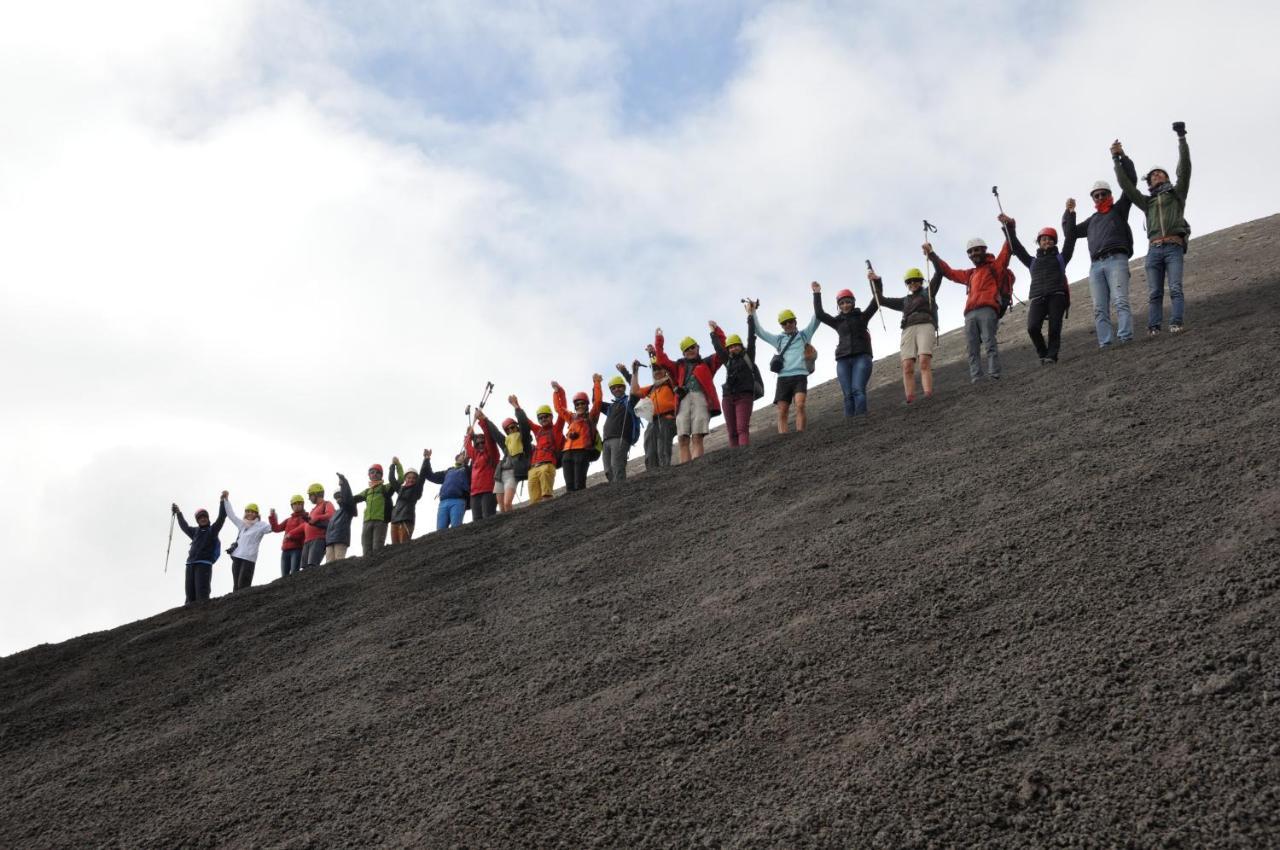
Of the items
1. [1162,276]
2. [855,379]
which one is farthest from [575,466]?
[1162,276]

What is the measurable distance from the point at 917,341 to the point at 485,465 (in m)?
6.29

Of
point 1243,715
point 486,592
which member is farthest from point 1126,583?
point 486,592

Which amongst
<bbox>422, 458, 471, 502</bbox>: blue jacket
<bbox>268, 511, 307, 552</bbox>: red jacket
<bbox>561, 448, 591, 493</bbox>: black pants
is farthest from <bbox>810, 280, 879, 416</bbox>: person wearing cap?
<bbox>268, 511, 307, 552</bbox>: red jacket

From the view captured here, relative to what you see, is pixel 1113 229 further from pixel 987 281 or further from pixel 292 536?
pixel 292 536

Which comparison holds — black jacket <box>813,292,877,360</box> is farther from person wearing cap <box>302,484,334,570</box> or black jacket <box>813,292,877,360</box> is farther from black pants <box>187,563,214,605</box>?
black pants <box>187,563,214,605</box>

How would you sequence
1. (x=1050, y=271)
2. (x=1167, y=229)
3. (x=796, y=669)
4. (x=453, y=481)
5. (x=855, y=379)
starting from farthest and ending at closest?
(x=453, y=481), (x=855, y=379), (x=1050, y=271), (x=1167, y=229), (x=796, y=669)

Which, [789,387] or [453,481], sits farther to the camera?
[453,481]

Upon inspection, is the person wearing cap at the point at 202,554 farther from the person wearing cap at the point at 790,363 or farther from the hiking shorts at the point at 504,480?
the person wearing cap at the point at 790,363

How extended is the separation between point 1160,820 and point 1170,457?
14.0 feet

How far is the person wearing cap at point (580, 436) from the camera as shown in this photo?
47.0ft

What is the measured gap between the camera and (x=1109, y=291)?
11.8 meters

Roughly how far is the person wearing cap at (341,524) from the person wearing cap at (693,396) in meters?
5.17

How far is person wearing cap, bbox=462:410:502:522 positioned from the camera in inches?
579

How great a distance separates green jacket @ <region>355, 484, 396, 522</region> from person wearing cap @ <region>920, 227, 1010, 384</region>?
28.2ft
